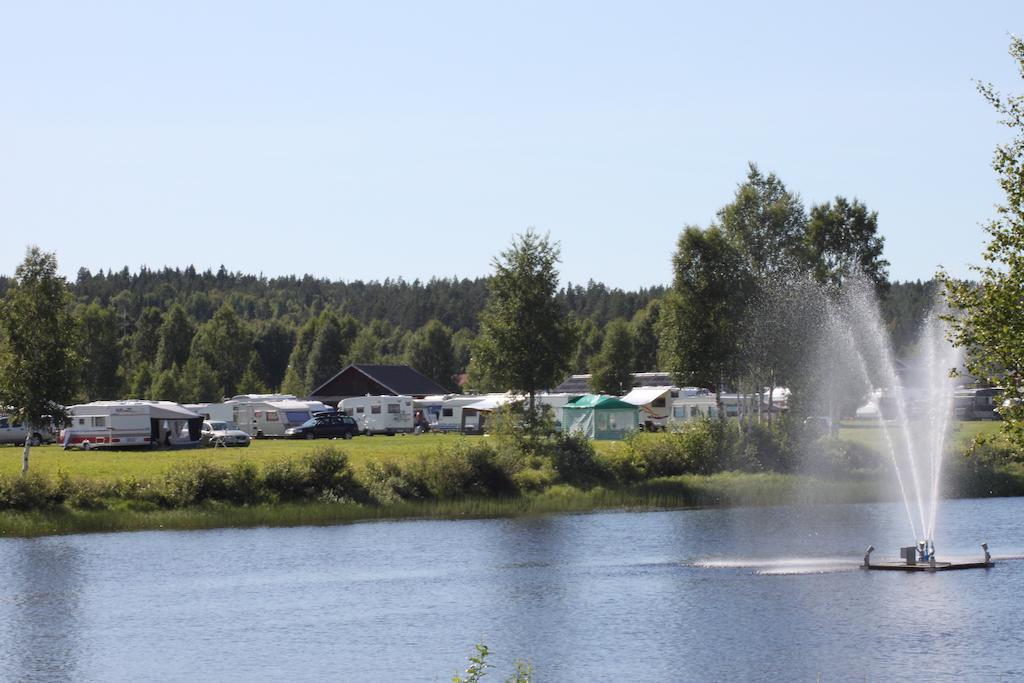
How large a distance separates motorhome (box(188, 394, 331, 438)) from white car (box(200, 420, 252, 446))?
528 centimetres

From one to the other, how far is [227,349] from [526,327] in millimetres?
103774

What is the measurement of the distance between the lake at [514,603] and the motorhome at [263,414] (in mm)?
42200

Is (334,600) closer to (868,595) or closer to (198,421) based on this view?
(868,595)

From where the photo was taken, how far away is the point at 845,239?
96.8 m

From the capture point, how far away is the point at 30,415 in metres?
70.9

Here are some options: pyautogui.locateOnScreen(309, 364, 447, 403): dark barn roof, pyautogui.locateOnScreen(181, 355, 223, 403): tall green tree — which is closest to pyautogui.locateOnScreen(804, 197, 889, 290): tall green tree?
pyautogui.locateOnScreen(309, 364, 447, 403): dark barn roof

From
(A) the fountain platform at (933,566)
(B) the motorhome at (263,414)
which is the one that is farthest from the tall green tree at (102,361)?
(A) the fountain platform at (933,566)

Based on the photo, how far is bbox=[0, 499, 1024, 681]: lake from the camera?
3653cm

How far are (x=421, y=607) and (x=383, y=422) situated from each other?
68.8m

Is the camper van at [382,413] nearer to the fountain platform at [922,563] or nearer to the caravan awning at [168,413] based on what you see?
the caravan awning at [168,413]

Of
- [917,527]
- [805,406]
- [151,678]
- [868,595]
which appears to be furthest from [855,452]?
[151,678]

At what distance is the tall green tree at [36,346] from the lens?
2768 inches

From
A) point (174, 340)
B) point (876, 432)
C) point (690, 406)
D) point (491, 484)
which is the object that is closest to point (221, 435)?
point (491, 484)

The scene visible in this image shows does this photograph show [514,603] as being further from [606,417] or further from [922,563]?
[606,417]
